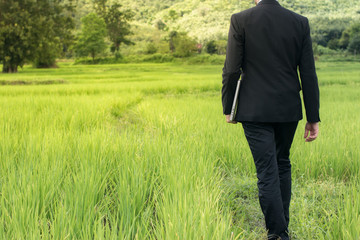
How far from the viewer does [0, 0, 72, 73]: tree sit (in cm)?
2462

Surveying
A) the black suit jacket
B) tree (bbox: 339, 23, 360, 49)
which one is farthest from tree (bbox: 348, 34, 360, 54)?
the black suit jacket

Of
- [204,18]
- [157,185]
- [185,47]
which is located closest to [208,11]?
[204,18]

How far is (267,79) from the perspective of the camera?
6.50 ft

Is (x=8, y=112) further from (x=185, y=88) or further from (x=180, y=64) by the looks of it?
(x=180, y=64)

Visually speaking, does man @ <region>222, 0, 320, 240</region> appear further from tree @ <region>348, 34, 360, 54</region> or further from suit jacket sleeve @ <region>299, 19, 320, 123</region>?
tree @ <region>348, 34, 360, 54</region>

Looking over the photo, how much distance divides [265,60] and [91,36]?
43.4 meters

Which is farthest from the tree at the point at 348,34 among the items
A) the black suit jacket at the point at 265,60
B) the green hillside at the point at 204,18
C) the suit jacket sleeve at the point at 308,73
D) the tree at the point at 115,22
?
the black suit jacket at the point at 265,60

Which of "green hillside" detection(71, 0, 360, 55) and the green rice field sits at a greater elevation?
"green hillside" detection(71, 0, 360, 55)

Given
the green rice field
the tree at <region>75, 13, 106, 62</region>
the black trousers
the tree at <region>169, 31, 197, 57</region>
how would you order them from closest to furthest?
the green rice field < the black trousers < the tree at <region>75, 13, 106, 62</region> < the tree at <region>169, 31, 197, 57</region>

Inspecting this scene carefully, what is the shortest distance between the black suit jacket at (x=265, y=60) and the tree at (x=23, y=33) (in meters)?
25.4

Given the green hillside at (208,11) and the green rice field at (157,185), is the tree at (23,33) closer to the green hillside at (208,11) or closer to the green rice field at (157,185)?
the green rice field at (157,185)

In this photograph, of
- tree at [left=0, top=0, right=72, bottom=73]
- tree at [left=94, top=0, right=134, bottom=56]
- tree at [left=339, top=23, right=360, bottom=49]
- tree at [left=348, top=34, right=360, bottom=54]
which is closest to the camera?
tree at [left=0, top=0, right=72, bottom=73]

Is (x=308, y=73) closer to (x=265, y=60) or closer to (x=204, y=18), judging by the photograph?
(x=265, y=60)

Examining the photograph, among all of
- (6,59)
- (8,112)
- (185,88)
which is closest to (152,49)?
(6,59)
